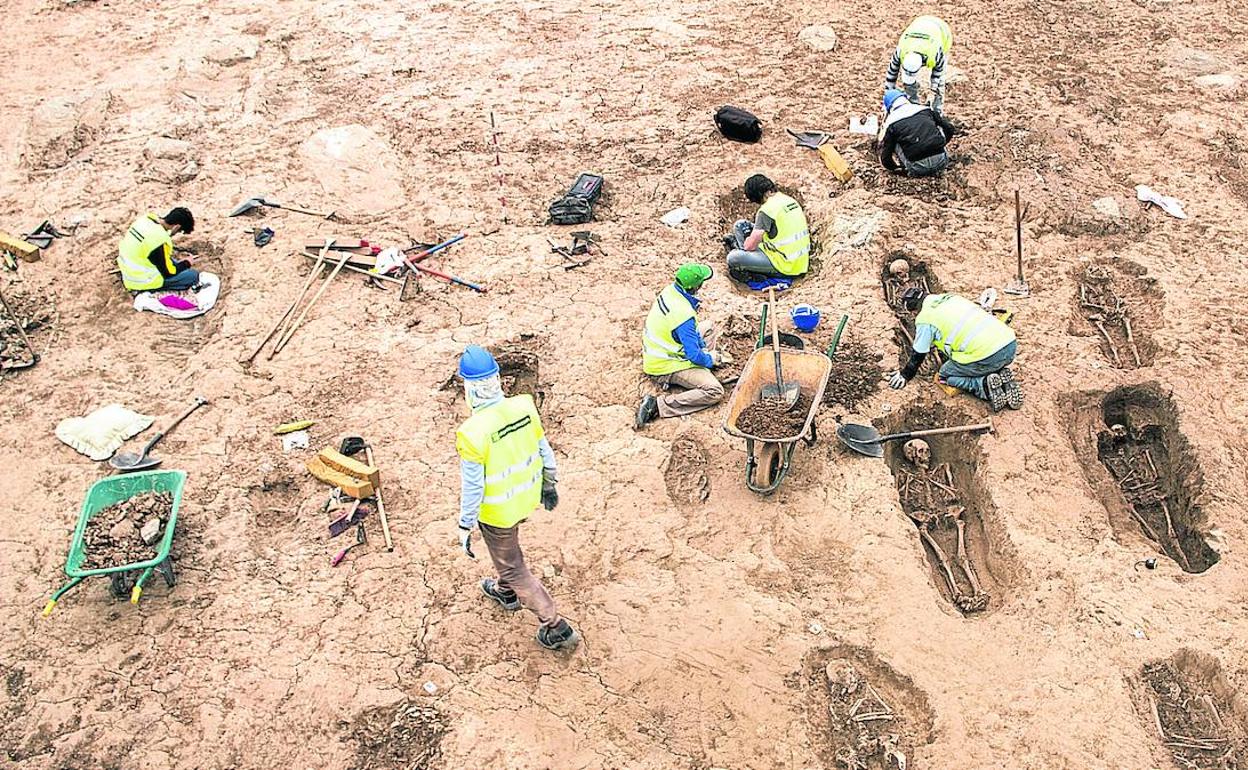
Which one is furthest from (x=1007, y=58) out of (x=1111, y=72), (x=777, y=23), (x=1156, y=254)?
(x=1156, y=254)

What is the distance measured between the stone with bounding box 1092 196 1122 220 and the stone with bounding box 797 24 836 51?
506cm

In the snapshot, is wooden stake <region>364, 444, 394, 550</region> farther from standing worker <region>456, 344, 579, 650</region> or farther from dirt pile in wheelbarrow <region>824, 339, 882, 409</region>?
dirt pile in wheelbarrow <region>824, 339, 882, 409</region>

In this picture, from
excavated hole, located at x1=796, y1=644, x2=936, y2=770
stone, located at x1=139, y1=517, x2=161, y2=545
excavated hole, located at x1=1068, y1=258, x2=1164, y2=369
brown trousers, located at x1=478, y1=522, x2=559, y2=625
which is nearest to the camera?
excavated hole, located at x1=796, y1=644, x2=936, y2=770

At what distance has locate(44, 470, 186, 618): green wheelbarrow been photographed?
256 inches

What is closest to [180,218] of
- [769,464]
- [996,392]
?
[769,464]

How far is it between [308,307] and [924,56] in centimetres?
813

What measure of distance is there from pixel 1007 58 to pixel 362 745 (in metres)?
12.6

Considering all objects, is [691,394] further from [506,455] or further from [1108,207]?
[1108,207]

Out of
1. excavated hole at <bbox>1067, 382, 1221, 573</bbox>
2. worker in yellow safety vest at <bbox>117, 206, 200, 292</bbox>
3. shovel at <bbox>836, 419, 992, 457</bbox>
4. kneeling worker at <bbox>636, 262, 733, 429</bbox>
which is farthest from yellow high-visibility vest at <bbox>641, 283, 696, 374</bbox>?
worker in yellow safety vest at <bbox>117, 206, 200, 292</bbox>

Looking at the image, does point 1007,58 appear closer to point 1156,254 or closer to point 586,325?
point 1156,254

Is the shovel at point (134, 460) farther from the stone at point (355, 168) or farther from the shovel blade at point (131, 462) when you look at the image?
the stone at point (355, 168)

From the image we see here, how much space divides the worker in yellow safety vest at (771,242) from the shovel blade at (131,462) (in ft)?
20.2

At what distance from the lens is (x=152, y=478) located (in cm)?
725

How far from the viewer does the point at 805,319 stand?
880 cm
